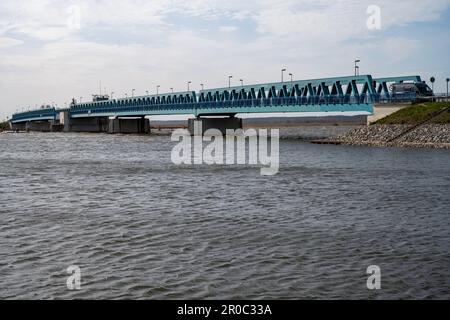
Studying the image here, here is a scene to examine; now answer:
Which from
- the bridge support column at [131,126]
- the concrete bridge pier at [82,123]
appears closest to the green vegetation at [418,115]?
the bridge support column at [131,126]

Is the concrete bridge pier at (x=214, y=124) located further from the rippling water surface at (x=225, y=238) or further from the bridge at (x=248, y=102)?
the rippling water surface at (x=225, y=238)

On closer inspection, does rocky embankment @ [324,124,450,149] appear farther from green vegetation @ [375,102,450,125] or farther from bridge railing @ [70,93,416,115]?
bridge railing @ [70,93,416,115]

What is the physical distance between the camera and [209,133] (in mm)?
122812

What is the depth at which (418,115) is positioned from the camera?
7919cm

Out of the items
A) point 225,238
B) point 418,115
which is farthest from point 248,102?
point 225,238

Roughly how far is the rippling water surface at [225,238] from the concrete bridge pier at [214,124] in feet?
280

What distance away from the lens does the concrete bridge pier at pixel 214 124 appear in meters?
122

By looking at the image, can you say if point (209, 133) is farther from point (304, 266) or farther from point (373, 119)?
point (304, 266)

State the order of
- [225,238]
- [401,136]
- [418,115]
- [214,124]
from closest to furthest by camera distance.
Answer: [225,238], [401,136], [418,115], [214,124]

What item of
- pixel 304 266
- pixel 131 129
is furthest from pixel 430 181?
pixel 131 129

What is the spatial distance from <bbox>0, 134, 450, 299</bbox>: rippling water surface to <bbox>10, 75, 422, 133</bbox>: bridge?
4999 cm

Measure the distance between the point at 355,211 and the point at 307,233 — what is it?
533 centimetres

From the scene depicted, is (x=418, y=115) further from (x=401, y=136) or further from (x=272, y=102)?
(x=272, y=102)

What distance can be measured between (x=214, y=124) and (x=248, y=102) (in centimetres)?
1537
